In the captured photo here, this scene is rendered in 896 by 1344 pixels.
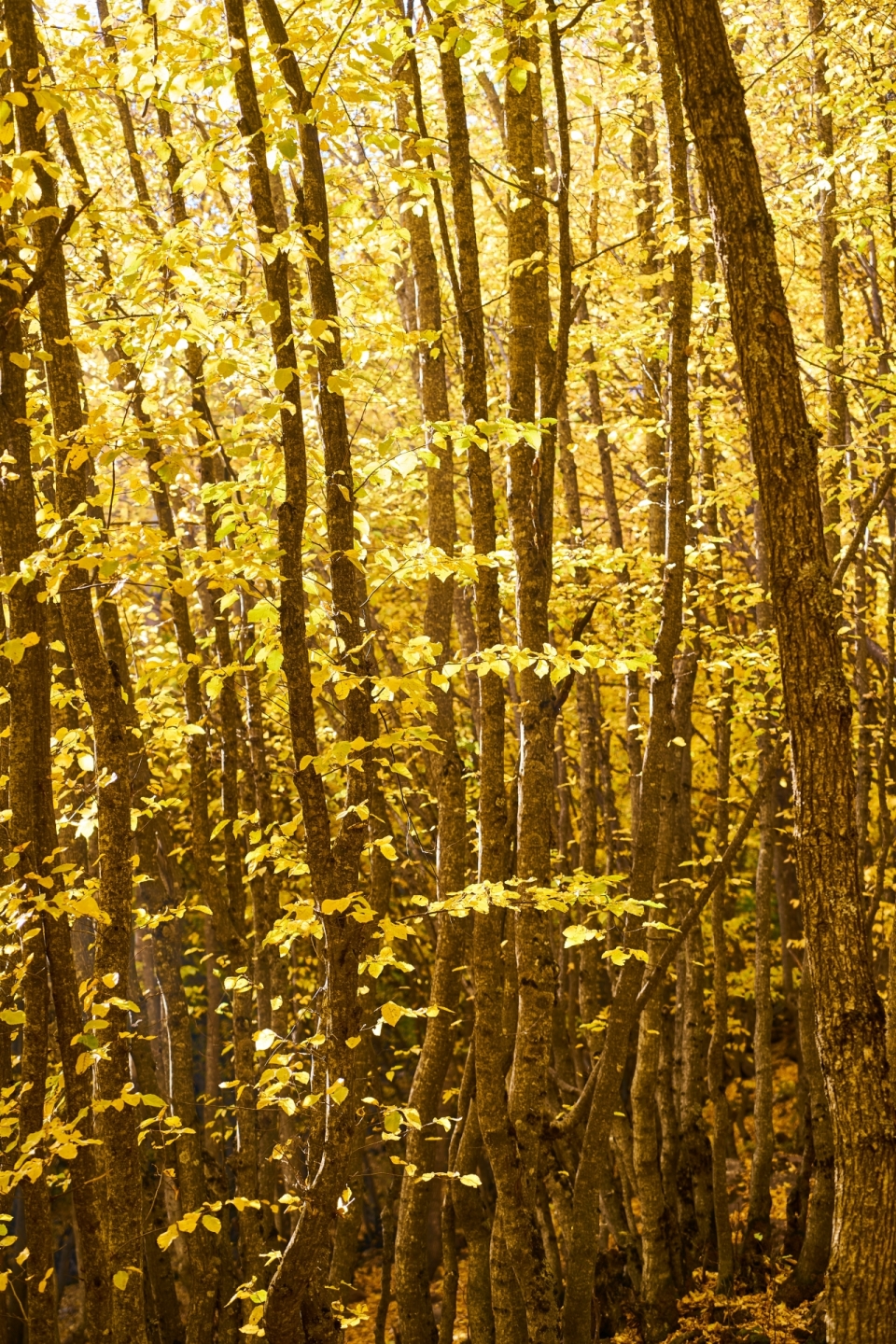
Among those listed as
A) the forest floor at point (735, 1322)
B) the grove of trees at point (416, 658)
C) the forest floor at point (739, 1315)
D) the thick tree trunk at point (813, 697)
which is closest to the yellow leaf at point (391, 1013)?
the grove of trees at point (416, 658)

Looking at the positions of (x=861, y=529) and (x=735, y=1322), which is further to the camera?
(x=735, y=1322)

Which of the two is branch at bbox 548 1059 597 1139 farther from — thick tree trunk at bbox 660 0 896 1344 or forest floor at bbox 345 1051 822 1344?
thick tree trunk at bbox 660 0 896 1344

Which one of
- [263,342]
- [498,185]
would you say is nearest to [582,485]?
[498,185]

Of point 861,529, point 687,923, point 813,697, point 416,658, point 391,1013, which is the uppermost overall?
point 861,529

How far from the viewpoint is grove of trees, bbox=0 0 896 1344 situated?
139 inches

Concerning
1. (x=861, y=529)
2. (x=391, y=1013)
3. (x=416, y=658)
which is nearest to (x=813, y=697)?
(x=416, y=658)

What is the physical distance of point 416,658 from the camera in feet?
13.9

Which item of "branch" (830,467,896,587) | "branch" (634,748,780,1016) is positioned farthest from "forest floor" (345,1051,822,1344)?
"branch" (830,467,896,587)

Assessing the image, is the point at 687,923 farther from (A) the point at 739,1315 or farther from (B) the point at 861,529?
(A) the point at 739,1315

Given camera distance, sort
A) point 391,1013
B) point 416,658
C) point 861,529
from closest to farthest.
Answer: point 391,1013, point 416,658, point 861,529

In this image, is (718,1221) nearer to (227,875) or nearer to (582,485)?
(227,875)

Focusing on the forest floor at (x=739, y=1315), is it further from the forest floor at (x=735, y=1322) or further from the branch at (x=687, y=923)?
the branch at (x=687, y=923)

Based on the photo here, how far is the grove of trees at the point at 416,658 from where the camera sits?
354 cm

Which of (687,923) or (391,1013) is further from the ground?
(391,1013)
